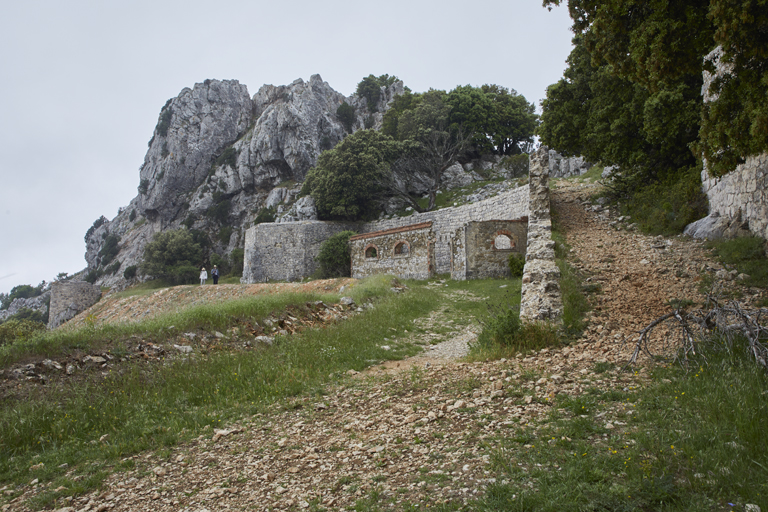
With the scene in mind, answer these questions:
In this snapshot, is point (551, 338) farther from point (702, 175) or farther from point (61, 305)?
point (61, 305)

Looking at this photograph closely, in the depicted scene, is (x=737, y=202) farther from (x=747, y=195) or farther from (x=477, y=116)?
(x=477, y=116)

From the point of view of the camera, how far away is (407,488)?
3010 millimetres

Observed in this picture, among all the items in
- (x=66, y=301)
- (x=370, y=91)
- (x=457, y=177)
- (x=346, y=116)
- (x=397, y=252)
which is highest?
(x=370, y=91)

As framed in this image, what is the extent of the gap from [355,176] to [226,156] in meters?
26.6

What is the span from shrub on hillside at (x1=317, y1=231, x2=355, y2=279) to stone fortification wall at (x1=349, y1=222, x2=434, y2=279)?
62.6 inches

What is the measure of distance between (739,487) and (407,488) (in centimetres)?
209

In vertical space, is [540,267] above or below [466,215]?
below

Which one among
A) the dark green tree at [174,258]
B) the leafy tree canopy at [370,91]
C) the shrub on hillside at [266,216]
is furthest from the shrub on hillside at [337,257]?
the leafy tree canopy at [370,91]

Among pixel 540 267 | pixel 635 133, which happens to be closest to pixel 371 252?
pixel 635 133

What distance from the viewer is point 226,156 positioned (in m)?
54.3

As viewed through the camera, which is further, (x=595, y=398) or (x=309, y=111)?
(x=309, y=111)

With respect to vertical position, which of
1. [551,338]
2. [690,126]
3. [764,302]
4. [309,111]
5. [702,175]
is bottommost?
[551,338]

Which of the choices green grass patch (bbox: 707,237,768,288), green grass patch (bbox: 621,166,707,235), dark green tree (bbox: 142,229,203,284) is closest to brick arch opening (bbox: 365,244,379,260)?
green grass patch (bbox: 621,166,707,235)

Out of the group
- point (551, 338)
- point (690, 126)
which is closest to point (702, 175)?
point (690, 126)
